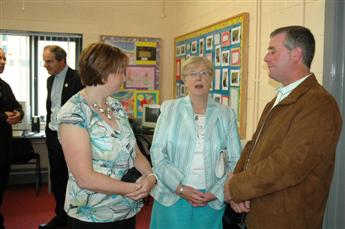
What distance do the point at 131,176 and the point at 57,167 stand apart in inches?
81.2

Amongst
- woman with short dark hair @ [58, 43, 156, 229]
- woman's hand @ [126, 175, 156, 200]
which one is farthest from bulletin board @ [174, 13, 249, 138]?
Answer: woman's hand @ [126, 175, 156, 200]

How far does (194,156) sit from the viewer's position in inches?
88.3

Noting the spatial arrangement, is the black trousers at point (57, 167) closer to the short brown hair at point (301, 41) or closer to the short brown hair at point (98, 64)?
the short brown hair at point (98, 64)

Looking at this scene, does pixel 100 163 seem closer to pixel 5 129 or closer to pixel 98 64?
pixel 98 64

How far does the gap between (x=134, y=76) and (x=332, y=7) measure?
128 inches

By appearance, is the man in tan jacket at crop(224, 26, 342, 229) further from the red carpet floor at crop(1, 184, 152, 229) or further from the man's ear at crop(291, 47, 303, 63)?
the red carpet floor at crop(1, 184, 152, 229)

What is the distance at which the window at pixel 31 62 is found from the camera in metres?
5.04

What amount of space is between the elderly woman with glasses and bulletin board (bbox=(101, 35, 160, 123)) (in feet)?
9.37

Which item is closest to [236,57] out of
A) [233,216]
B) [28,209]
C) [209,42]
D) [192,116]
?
[209,42]

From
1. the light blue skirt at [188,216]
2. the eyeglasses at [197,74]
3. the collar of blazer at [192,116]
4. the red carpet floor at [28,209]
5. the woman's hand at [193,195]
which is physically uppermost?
the eyeglasses at [197,74]

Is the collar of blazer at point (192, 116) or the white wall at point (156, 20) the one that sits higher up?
the white wall at point (156, 20)

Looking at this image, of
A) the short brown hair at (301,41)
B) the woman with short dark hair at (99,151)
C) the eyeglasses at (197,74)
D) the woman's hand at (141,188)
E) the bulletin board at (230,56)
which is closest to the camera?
the woman with short dark hair at (99,151)

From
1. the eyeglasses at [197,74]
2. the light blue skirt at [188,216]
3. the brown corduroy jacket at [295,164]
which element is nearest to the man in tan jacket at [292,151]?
the brown corduroy jacket at [295,164]

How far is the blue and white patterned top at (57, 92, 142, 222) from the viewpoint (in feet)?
5.23
